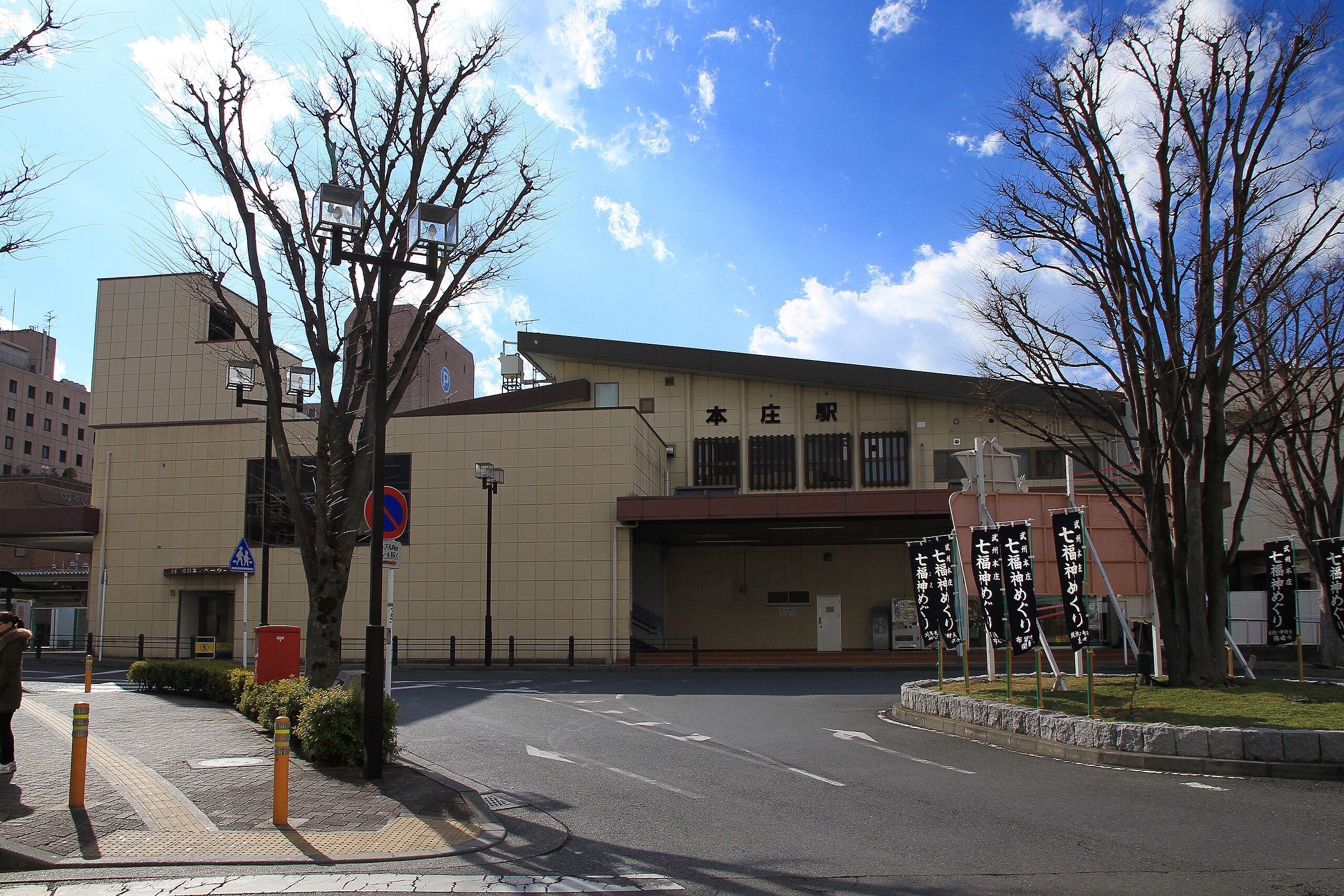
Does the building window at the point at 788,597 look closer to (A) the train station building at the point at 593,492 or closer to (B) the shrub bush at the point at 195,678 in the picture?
(A) the train station building at the point at 593,492

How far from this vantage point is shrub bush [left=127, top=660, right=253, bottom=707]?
14523 mm

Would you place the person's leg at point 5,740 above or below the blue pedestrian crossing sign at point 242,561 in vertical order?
below

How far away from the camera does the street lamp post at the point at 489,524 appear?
1016 inches

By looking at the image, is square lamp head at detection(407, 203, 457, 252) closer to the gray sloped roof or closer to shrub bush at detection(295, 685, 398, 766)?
shrub bush at detection(295, 685, 398, 766)

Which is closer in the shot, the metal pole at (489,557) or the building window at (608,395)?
the metal pole at (489,557)

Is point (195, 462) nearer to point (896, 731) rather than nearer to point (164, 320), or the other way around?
point (164, 320)

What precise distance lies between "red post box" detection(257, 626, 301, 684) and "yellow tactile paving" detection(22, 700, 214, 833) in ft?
7.84

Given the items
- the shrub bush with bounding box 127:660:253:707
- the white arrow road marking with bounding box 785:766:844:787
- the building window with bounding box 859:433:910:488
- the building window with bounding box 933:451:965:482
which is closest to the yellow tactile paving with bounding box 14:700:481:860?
the white arrow road marking with bounding box 785:766:844:787

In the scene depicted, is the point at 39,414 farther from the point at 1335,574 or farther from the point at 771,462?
the point at 1335,574

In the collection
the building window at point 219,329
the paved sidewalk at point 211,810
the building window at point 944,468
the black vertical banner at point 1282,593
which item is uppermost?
the building window at point 219,329

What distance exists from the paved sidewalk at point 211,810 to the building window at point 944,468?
25006mm

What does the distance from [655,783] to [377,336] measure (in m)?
5.56

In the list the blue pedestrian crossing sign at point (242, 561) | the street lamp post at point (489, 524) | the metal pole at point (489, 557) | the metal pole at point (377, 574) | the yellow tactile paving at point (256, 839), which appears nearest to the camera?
the yellow tactile paving at point (256, 839)

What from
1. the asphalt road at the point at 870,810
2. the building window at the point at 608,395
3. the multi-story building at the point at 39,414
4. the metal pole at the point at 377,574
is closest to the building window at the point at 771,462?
the building window at the point at 608,395
